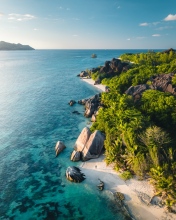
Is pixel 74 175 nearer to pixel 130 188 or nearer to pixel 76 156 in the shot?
pixel 76 156

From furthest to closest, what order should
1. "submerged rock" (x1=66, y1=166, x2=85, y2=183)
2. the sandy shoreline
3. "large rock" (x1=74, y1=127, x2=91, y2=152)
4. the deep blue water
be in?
"large rock" (x1=74, y1=127, x2=91, y2=152) → "submerged rock" (x1=66, y1=166, x2=85, y2=183) → the deep blue water → the sandy shoreline

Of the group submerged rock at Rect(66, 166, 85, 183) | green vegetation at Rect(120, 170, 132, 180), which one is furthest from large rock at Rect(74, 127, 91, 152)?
green vegetation at Rect(120, 170, 132, 180)

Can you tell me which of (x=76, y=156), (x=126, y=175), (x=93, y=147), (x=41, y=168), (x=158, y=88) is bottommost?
(x=41, y=168)

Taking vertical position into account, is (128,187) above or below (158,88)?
below

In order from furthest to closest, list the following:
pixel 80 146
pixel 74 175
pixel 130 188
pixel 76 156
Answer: pixel 80 146 → pixel 76 156 → pixel 74 175 → pixel 130 188

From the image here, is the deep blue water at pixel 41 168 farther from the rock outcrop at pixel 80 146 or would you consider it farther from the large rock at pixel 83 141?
the large rock at pixel 83 141

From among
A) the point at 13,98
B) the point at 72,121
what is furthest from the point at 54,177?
the point at 13,98

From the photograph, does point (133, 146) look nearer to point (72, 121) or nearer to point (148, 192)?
point (148, 192)

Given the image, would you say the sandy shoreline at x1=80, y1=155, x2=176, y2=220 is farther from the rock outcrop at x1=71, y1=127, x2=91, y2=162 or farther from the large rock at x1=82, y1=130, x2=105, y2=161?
the rock outcrop at x1=71, y1=127, x2=91, y2=162

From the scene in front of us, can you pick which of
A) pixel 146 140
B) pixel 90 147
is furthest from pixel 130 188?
pixel 90 147
